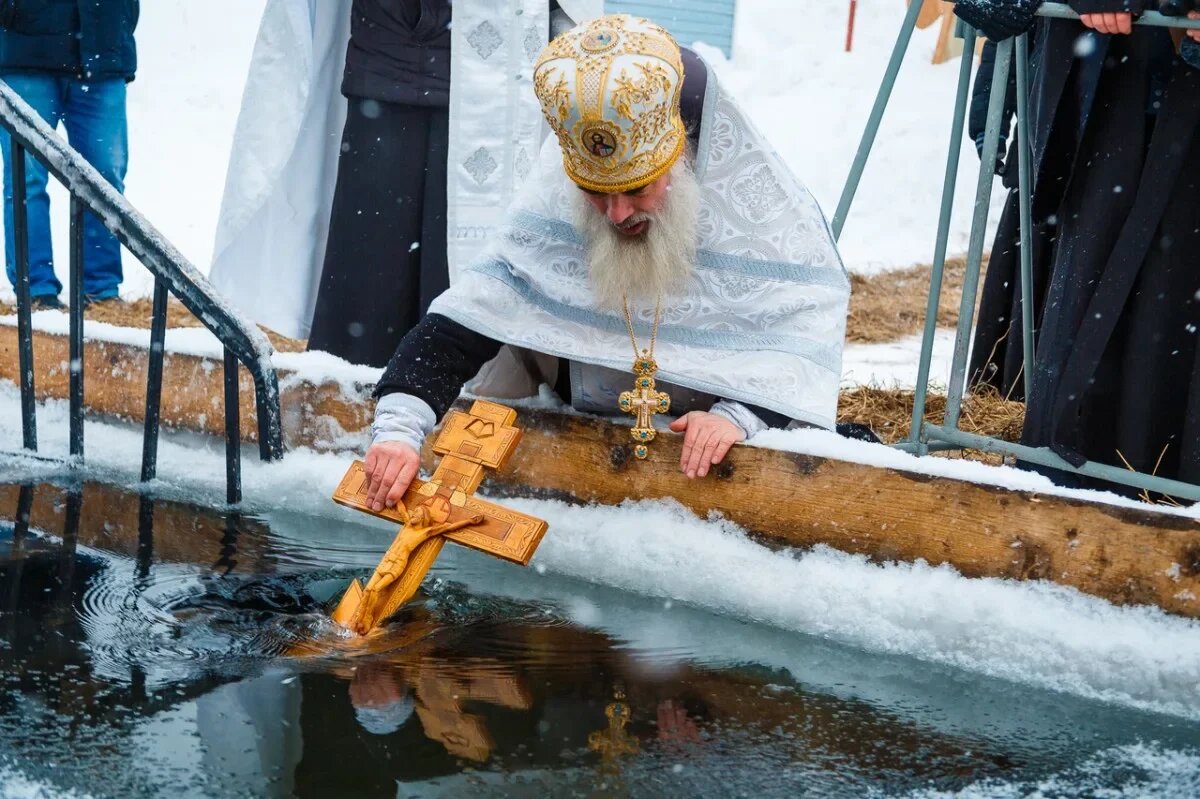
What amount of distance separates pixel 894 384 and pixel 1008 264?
0.68 m

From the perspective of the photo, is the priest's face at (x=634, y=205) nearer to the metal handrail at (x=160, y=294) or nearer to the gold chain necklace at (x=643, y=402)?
the gold chain necklace at (x=643, y=402)

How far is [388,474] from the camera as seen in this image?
2.93m

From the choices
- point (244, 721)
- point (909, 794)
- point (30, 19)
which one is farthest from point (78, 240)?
point (909, 794)

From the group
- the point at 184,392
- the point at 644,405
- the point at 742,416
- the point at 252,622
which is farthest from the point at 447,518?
the point at 184,392

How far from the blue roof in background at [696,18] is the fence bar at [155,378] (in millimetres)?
12523

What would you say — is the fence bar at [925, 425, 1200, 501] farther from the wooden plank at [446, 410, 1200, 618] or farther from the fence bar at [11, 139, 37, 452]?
the fence bar at [11, 139, 37, 452]

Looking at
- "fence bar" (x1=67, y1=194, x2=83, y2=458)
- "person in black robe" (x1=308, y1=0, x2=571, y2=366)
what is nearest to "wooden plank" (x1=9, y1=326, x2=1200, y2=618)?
"fence bar" (x1=67, y1=194, x2=83, y2=458)

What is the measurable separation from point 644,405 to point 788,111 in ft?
42.4

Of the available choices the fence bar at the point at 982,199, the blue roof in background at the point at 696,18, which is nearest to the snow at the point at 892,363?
the fence bar at the point at 982,199

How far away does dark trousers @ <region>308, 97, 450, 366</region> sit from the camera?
14.7ft

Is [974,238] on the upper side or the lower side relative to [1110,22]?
lower

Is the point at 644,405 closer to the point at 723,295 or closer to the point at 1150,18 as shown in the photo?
the point at 723,295

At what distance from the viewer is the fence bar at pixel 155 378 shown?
12.3 feet

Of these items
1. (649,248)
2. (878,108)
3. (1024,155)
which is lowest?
(649,248)
